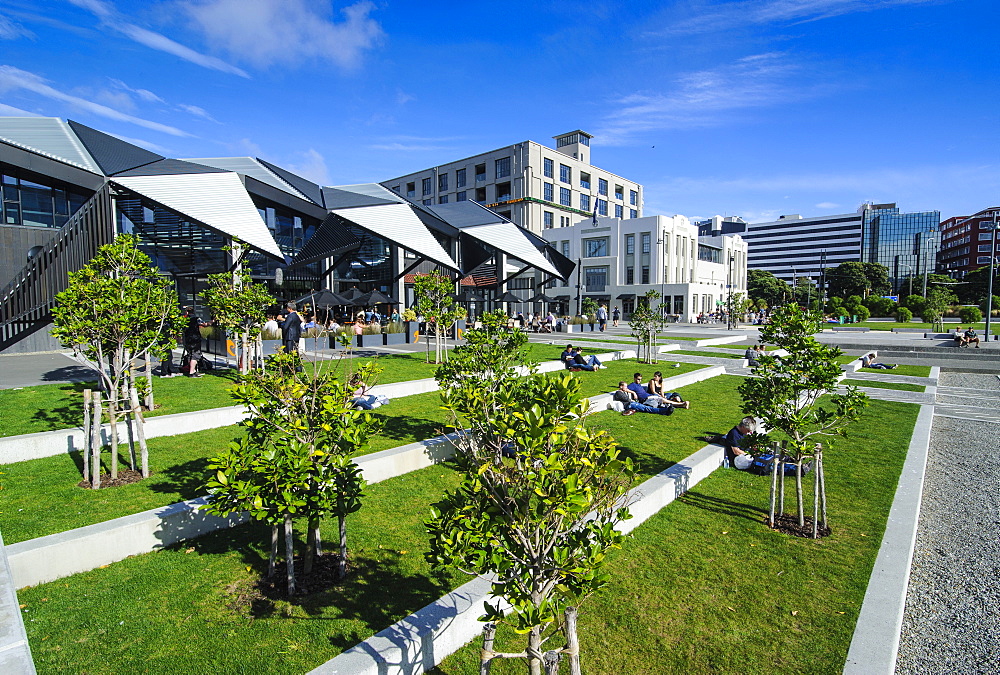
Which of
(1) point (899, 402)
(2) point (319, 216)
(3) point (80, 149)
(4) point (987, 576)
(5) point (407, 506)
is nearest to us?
(4) point (987, 576)

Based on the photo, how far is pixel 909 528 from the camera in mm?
5391

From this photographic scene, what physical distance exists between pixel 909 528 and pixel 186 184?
948 inches

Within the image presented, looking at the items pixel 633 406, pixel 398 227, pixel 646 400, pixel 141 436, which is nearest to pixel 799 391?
pixel 633 406

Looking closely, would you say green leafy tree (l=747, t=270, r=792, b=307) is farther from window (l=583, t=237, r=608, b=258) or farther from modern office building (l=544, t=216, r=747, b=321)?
window (l=583, t=237, r=608, b=258)

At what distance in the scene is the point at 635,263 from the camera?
61.2 meters

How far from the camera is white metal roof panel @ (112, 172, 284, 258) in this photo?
18812 millimetres

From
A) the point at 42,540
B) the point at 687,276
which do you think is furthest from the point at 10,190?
the point at 687,276

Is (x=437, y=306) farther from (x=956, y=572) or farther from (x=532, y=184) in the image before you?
(x=532, y=184)

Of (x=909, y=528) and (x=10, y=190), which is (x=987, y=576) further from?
(x=10, y=190)

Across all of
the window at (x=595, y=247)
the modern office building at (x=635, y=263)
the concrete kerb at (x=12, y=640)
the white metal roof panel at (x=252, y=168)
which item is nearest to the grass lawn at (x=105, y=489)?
the concrete kerb at (x=12, y=640)

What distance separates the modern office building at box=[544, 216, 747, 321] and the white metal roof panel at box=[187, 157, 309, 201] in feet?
111

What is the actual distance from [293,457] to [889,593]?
16.1ft

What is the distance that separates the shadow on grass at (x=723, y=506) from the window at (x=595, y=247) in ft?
194

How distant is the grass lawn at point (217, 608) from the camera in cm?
324
